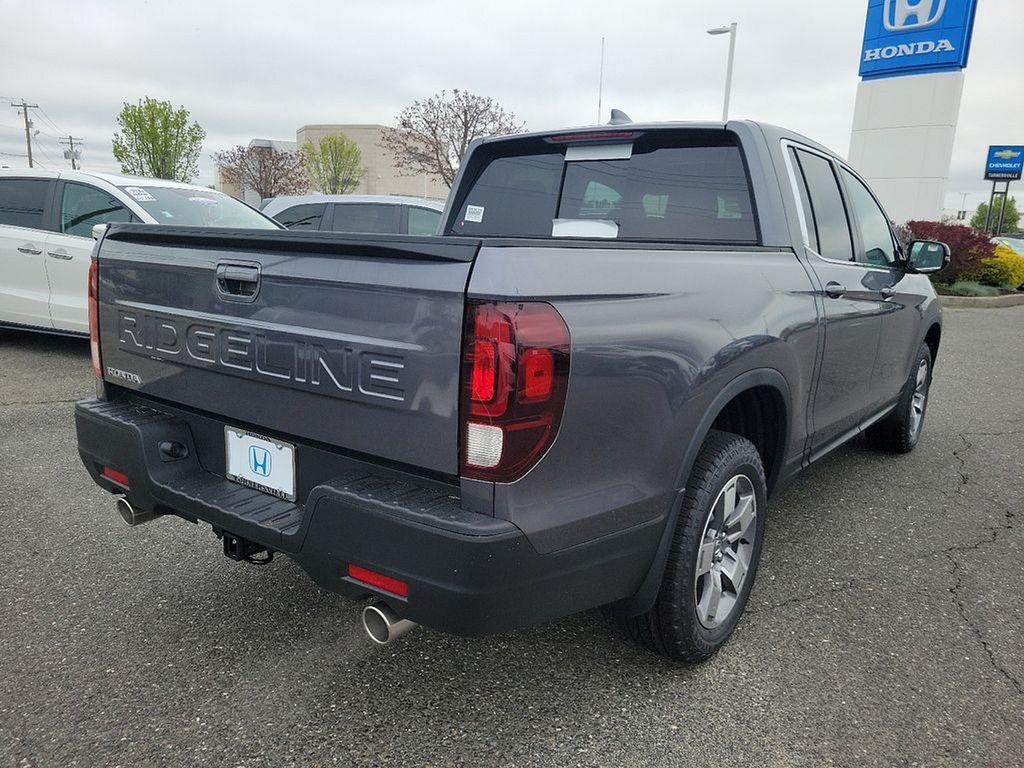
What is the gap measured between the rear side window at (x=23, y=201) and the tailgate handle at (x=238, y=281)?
6.19 metres

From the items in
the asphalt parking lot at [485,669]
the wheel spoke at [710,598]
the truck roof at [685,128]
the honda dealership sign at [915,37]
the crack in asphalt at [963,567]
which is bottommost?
the asphalt parking lot at [485,669]

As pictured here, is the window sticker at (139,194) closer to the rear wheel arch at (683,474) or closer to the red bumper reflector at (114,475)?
the red bumper reflector at (114,475)

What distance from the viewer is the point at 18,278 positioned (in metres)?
7.14

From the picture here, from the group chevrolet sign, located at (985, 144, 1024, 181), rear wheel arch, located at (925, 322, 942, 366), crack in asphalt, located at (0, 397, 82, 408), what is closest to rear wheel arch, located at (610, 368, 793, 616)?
rear wheel arch, located at (925, 322, 942, 366)

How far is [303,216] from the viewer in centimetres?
1033

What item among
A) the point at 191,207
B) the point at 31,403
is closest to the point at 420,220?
the point at 191,207

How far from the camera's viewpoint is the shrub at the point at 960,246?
55.3 feet

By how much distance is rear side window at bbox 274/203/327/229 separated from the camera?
1021 centimetres

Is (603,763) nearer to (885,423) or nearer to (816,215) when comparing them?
(816,215)

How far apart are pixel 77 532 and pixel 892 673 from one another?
343cm

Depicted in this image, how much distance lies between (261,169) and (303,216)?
42492 millimetres

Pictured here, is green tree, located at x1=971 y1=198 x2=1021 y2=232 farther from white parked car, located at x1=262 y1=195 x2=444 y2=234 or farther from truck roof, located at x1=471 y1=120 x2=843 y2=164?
truck roof, located at x1=471 y1=120 x2=843 y2=164

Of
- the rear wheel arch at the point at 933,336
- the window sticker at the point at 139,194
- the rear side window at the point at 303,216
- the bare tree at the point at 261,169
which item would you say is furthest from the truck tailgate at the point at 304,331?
the bare tree at the point at 261,169

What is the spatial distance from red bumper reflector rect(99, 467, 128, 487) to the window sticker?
498 cm
